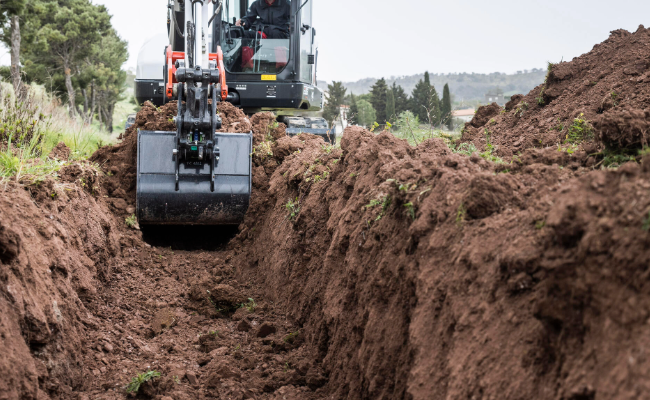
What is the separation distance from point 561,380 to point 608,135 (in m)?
1.90

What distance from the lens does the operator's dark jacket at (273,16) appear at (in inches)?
383

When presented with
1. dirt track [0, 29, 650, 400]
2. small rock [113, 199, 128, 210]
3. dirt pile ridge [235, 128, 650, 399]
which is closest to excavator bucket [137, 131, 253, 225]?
small rock [113, 199, 128, 210]

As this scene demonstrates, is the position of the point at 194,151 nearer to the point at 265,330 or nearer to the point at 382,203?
the point at 265,330

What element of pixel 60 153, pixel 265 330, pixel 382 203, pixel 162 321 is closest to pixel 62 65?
pixel 60 153

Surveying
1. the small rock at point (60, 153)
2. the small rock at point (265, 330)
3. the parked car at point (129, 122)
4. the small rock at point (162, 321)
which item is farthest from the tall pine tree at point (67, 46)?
the small rock at point (265, 330)

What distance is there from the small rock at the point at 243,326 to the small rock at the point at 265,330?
0.69 ft

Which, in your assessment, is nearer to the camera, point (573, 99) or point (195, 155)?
point (573, 99)

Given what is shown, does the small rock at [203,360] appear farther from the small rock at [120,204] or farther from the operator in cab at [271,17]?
the operator in cab at [271,17]

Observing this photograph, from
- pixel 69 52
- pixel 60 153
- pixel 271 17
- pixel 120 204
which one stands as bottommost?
pixel 120 204

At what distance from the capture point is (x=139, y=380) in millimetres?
3818

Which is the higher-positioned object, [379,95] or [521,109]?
[379,95]

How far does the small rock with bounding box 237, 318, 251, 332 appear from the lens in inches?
198

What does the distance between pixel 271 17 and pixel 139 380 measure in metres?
7.34

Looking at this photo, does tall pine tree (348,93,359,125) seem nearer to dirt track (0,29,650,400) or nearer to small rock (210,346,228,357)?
dirt track (0,29,650,400)
